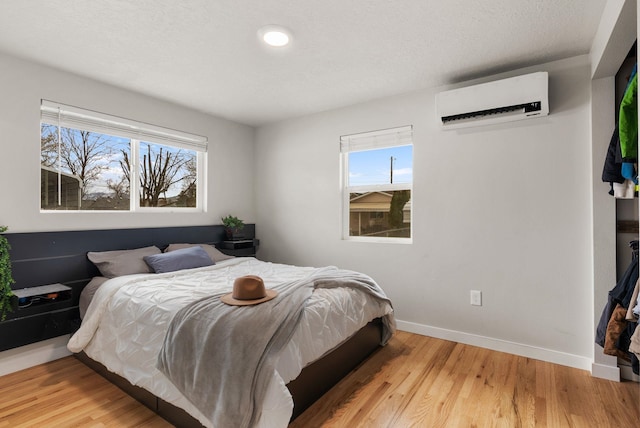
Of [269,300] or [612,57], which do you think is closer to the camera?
[269,300]

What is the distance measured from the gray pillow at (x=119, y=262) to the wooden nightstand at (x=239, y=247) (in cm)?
106

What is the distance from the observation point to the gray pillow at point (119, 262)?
2742 mm

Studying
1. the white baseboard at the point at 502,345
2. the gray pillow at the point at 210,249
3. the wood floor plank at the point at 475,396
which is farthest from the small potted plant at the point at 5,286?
the white baseboard at the point at 502,345

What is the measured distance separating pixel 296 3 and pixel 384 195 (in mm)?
2165

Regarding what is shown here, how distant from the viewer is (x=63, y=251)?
8.77 ft

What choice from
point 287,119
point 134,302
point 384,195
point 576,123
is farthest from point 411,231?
point 134,302

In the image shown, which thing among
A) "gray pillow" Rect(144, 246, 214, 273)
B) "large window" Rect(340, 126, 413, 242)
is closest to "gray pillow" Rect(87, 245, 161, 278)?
"gray pillow" Rect(144, 246, 214, 273)

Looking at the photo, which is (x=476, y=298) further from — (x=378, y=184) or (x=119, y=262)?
(x=119, y=262)

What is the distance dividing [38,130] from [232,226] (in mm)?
2006

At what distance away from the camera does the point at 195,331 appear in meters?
1.72

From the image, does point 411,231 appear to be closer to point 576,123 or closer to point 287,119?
point 576,123

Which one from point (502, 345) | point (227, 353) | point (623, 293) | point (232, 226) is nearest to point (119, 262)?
point (232, 226)

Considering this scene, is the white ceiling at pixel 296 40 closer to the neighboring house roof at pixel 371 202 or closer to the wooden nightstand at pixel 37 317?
the neighboring house roof at pixel 371 202

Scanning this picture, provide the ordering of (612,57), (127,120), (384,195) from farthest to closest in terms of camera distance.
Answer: (384,195)
(127,120)
(612,57)
